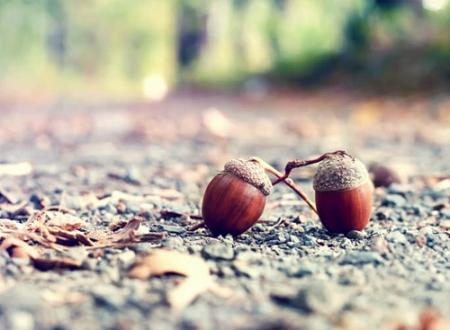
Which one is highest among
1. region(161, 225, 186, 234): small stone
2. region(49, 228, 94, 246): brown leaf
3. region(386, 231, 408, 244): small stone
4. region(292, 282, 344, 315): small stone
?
region(292, 282, 344, 315): small stone

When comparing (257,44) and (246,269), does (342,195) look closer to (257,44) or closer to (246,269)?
(246,269)

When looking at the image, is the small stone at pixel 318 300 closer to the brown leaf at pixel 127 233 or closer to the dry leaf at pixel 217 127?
the brown leaf at pixel 127 233

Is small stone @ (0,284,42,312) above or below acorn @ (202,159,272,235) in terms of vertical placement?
below

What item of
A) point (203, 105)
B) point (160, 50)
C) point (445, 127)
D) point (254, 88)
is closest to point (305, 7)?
point (254, 88)

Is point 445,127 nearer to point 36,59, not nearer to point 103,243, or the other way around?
point 103,243

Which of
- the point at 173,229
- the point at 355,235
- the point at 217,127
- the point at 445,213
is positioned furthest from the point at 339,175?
the point at 217,127

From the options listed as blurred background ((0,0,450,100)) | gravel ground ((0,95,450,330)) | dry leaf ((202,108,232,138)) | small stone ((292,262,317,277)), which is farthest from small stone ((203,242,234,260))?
blurred background ((0,0,450,100))

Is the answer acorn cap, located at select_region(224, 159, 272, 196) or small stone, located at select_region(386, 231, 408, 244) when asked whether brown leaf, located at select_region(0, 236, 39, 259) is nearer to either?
acorn cap, located at select_region(224, 159, 272, 196)
